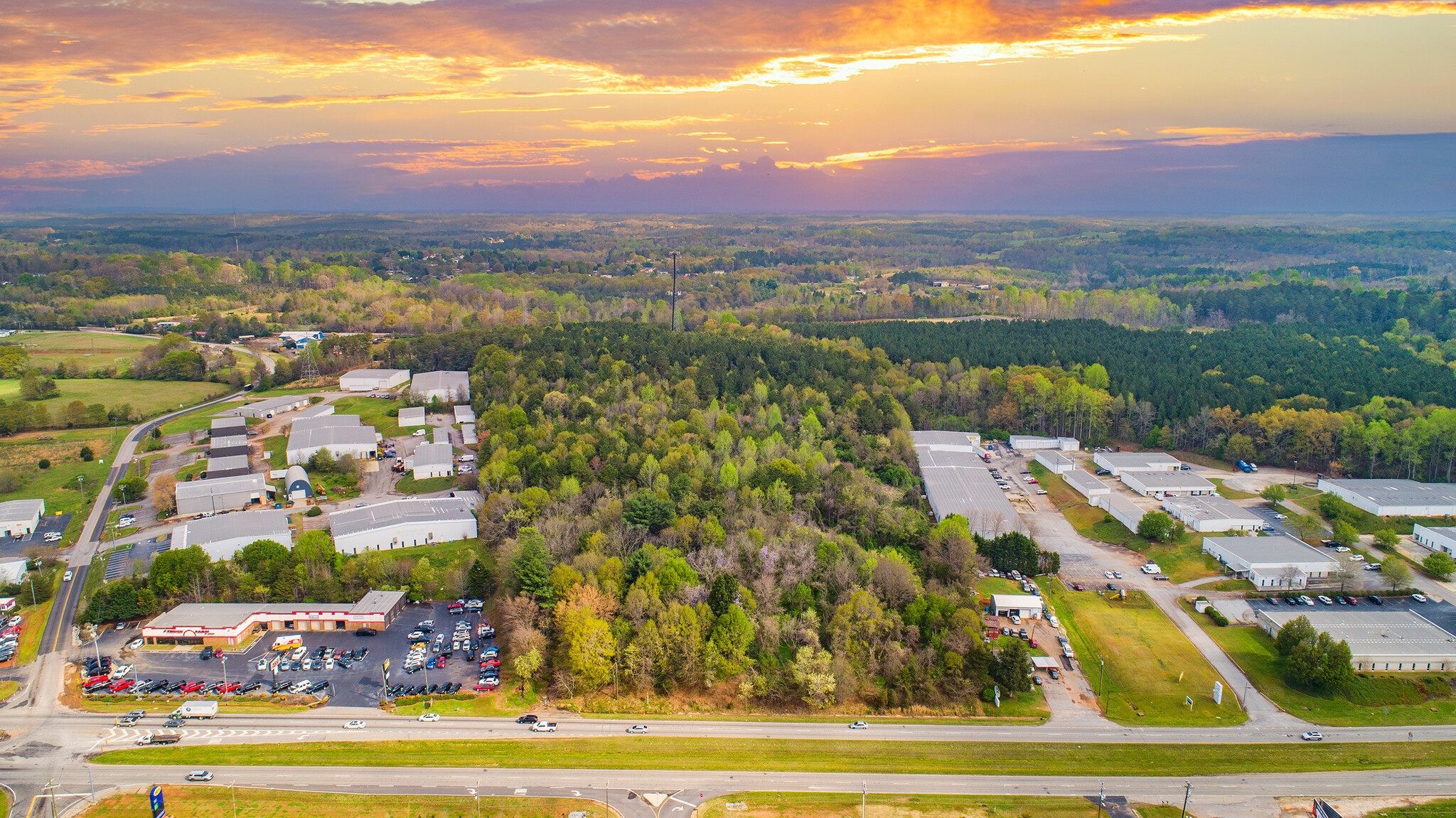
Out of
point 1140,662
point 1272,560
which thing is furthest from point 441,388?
point 1272,560

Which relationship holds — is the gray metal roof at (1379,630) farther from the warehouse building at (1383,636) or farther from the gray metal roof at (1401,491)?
the gray metal roof at (1401,491)

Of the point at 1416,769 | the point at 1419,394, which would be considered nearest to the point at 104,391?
the point at 1416,769

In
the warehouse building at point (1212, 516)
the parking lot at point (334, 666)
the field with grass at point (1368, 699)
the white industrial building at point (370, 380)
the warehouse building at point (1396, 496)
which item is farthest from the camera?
the white industrial building at point (370, 380)

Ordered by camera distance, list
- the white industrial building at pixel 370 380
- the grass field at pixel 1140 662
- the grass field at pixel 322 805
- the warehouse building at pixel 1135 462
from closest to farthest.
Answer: the grass field at pixel 322 805 < the grass field at pixel 1140 662 < the warehouse building at pixel 1135 462 < the white industrial building at pixel 370 380

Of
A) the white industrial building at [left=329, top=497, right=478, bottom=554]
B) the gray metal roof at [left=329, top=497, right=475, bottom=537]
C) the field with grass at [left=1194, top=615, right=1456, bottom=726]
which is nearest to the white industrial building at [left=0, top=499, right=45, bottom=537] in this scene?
the white industrial building at [left=329, top=497, right=478, bottom=554]

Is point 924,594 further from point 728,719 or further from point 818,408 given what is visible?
point 818,408

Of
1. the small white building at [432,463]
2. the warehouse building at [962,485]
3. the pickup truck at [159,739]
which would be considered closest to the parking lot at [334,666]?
the pickup truck at [159,739]

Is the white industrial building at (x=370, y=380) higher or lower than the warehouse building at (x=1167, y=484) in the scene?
higher
